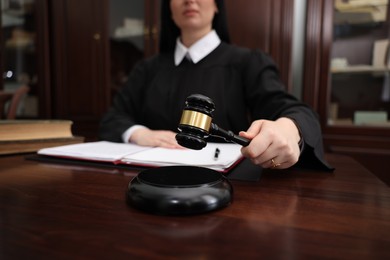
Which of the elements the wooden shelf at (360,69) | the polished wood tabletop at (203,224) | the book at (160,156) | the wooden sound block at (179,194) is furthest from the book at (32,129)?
the wooden shelf at (360,69)

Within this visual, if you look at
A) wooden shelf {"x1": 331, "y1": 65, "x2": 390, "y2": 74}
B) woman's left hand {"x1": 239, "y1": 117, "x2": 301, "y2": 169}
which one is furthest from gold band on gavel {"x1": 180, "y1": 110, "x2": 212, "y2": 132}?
wooden shelf {"x1": 331, "y1": 65, "x2": 390, "y2": 74}

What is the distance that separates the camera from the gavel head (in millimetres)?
396

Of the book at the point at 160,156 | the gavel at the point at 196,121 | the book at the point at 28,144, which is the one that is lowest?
the book at the point at 28,144

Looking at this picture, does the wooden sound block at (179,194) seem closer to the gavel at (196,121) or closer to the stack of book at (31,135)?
the gavel at (196,121)

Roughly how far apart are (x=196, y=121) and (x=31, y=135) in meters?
0.59

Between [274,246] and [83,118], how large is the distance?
6.80 ft

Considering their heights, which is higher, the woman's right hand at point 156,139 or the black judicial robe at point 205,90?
the black judicial robe at point 205,90

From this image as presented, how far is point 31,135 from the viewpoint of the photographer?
81 centimetres

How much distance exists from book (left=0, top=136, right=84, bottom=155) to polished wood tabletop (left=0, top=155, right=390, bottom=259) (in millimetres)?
277

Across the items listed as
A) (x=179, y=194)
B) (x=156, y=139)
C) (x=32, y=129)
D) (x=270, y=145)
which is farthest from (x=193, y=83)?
(x=179, y=194)

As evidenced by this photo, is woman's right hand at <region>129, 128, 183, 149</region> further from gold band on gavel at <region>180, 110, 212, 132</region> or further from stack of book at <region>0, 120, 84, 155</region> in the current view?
gold band on gavel at <region>180, 110, 212, 132</region>

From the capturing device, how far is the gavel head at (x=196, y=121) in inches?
15.6

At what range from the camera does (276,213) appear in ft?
1.23

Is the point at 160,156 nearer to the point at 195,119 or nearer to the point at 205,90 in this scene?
the point at 195,119
